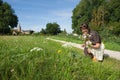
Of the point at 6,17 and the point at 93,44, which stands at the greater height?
the point at 6,17

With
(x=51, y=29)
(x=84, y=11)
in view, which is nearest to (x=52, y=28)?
(x=51, y=29)

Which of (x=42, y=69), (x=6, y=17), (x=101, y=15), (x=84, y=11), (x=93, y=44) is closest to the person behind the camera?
(x=42, y=69)

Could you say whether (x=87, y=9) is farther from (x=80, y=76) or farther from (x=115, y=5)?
(x=80, y=76)

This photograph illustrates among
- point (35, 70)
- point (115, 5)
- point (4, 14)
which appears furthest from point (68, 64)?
point (4, 14)

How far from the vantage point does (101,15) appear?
52750 millimetres

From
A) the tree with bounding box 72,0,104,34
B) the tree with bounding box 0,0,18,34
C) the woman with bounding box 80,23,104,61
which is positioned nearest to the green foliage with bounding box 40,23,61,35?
the tree with bounding box 0,0,18,34

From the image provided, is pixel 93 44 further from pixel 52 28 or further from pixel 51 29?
pixel 52 28

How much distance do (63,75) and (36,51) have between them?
82 centimetres

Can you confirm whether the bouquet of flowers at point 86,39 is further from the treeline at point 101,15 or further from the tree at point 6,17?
the tree at point 6,17

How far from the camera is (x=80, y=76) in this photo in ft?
10.8

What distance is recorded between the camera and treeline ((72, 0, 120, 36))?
5203 cm

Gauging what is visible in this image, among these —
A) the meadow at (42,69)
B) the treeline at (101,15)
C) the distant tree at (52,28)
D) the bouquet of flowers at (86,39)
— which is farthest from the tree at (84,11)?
the meadow at (42,69)

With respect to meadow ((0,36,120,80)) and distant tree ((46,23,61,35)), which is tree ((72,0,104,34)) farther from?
meadow ((0,36,120,80))

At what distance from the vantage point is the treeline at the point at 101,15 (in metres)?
52.0
